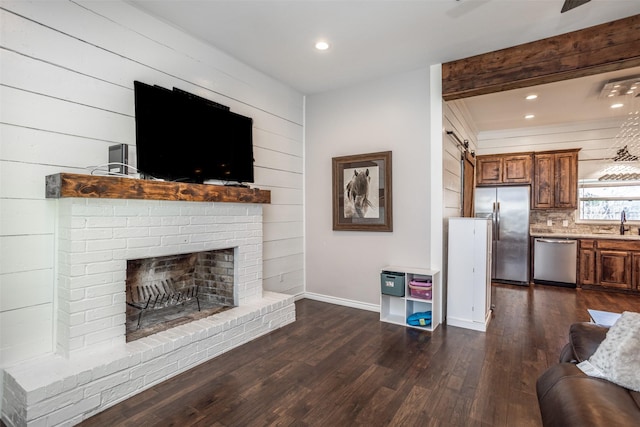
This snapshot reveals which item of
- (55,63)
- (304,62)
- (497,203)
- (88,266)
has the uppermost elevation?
(304,62)

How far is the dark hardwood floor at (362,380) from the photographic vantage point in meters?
1.97

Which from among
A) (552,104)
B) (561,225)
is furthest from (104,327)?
(561,225)

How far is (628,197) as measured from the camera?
18.0 feet

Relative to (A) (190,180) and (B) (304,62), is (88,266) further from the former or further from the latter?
(B) (304,62)

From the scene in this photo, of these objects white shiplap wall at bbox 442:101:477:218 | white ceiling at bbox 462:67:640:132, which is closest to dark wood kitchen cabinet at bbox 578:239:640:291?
white ceiling at bbox 462:67:640:132

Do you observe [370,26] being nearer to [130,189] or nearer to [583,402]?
[130,189]

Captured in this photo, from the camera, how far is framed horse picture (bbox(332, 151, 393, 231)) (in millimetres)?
3928

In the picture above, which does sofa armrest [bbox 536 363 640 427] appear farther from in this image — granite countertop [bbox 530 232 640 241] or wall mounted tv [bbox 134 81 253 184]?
granite countertop [bbox 530 232 640 241]

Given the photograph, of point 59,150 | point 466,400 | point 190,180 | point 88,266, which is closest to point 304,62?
point 190,180

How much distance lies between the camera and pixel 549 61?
118 inches

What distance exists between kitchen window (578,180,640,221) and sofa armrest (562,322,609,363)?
5342 millimetres

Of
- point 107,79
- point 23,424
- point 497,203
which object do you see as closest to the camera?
point 23,424

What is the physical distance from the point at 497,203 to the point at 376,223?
10.4 feet

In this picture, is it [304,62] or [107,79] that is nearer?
[107,79]
